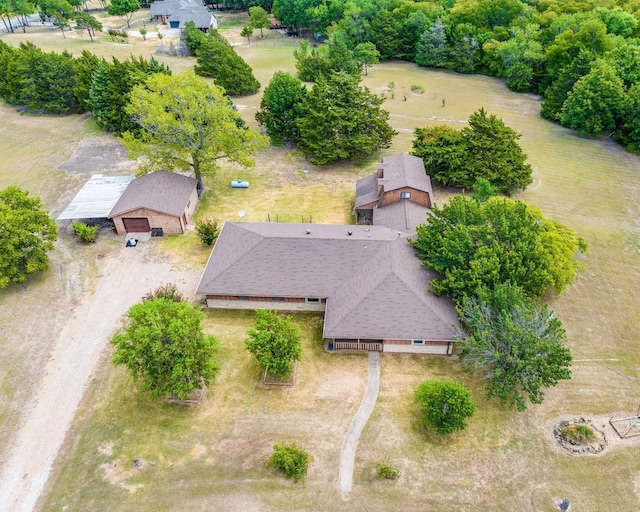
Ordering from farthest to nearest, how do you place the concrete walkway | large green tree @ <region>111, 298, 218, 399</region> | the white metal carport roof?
the white metal carport roof < large green tree @ <region>111, 298, 218, 399</region> < the concrete walkway

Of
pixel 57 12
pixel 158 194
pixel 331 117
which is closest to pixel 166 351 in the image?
pixel 158 194

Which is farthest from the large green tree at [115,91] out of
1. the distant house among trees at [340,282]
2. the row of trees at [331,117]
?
the distant house among trees at [340,282]

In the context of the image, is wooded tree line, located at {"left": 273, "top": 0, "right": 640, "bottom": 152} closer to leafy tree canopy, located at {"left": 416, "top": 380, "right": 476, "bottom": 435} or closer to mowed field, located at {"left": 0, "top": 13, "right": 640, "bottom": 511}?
mowed field, located at {"left": 0, "top": 13, "right": 640, "bottom": 511}

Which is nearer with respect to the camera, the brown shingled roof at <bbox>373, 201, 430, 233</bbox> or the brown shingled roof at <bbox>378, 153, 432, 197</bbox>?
the brown shingled roof at <bbox>373, 201, 430, 233</bbox>

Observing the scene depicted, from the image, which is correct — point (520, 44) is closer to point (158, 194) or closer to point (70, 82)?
point (158, 194)

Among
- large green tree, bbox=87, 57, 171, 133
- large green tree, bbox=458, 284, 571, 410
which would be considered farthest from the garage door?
large green tree, bbox=458, 284, 571, 410

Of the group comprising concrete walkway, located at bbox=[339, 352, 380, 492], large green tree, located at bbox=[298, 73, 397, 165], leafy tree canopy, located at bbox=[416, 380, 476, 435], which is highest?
large green tree, located at bbox=[298, 73, 397, 165]

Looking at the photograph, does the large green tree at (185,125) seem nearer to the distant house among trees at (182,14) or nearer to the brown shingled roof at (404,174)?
the brown shingled roof at (404,174)
